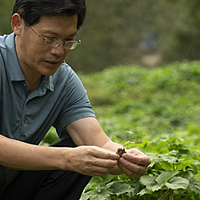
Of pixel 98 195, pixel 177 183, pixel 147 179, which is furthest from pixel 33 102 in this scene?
pixel 177 183

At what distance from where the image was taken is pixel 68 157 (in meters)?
1.56

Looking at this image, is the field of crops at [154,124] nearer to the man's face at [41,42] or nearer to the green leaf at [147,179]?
the green leaf at [147,179]

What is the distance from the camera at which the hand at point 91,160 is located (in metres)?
1.52

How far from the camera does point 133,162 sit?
173 cm

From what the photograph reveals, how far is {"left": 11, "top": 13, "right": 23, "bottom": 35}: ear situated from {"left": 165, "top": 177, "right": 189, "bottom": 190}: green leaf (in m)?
1.29

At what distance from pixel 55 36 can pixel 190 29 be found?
12756 mm

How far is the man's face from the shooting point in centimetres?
164

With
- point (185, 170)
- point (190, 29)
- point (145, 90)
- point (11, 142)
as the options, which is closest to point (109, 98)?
point (145, 90)

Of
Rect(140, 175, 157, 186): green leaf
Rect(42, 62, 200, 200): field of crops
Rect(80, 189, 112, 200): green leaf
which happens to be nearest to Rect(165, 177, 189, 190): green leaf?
Rect(42, 62, 200, 200): field of crops

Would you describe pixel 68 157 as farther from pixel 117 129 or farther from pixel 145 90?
pixel 145 90

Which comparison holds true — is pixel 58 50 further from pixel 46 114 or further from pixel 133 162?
pixel 133 162

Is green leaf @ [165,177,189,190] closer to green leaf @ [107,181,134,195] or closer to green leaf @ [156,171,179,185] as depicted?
green leaf @ [156,171,179,185]

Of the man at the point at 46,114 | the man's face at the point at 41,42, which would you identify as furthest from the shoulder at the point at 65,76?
the man's face at the point at 41,42

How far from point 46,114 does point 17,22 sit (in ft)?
1.99
